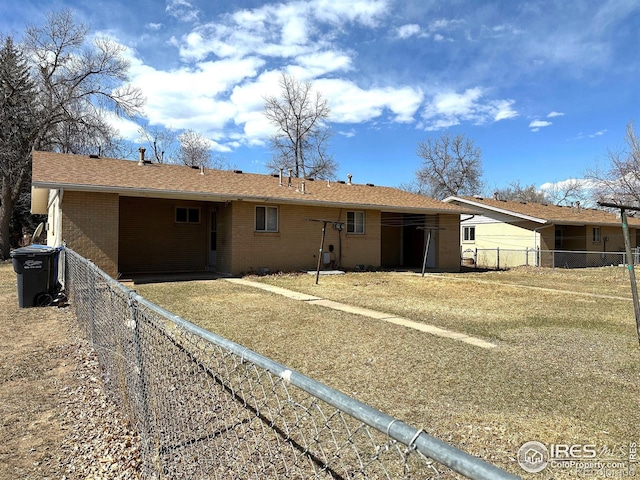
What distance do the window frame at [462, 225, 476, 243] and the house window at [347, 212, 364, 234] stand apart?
1130cm

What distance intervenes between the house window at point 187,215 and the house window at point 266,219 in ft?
9.58

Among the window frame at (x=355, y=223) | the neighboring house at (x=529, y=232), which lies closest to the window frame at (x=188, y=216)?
the window frame at (x=355, y=223)

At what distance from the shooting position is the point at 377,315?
28.2 feet

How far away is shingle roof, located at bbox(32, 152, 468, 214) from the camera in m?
13.0

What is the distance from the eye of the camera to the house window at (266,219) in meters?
16.2

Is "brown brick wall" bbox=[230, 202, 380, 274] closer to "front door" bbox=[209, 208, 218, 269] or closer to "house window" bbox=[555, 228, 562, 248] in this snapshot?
"front door" bbox=[209, 208, 218, 269]

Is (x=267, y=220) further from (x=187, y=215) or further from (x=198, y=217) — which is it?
(x=187, y=215)

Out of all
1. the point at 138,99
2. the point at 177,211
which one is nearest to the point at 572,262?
the point at 177,211

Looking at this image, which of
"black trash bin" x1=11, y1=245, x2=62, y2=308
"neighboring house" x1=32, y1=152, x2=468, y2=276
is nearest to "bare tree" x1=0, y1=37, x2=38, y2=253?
"neighboring house" x1=32, y1=152, x2=468, y2=276

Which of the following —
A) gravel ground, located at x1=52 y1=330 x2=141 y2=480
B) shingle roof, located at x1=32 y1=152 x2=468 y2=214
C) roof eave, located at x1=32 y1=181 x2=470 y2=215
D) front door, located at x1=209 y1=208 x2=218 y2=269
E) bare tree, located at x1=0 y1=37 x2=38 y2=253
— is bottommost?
gravel ground, located at x1=52 y1=330 x2=141 y2=480

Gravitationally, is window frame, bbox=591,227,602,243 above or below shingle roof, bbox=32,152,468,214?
below

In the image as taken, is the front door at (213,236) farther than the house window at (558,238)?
No

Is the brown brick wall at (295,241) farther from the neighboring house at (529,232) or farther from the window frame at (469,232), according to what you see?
the window frame at (469,232)

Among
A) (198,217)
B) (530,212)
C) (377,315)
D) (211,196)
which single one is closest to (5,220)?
(198,217)
